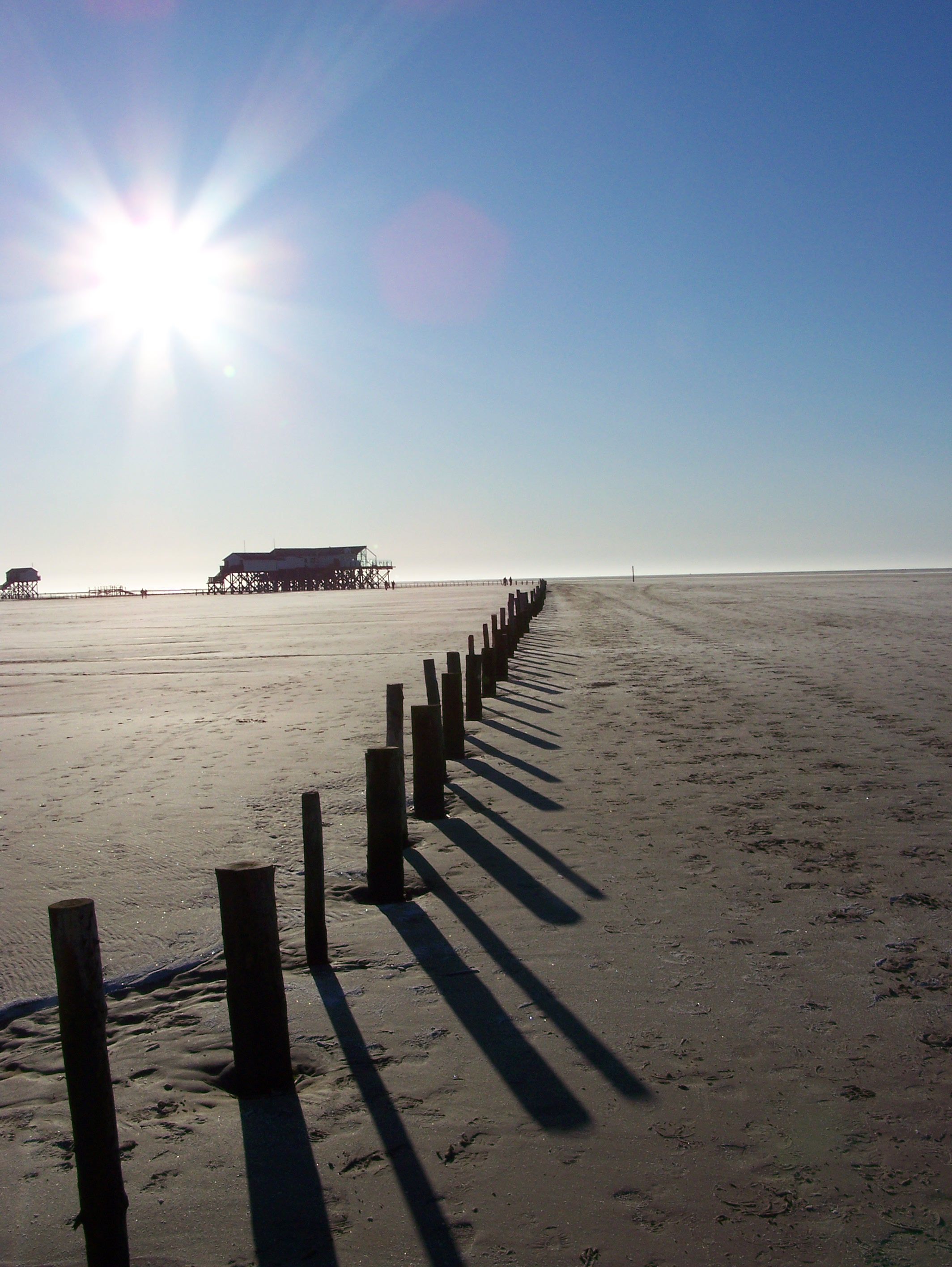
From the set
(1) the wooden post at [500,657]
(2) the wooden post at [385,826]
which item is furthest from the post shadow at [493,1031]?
(1) the wooden post at [500,657]

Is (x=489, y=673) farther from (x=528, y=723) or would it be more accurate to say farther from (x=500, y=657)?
(x=528, y=723)

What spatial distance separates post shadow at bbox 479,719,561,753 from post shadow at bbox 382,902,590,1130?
17.8 ft

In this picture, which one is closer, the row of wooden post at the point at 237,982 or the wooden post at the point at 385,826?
the row of wooden post at the point at 237,982

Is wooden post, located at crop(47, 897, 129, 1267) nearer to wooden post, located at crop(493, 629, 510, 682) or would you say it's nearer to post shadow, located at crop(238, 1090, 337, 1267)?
post shadow, located at crop(238, 1090, 337, 1267)

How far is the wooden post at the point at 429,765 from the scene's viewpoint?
832cm

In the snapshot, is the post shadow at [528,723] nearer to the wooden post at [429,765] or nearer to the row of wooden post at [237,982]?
the wooden post at [429,765]

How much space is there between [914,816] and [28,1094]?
267 inches

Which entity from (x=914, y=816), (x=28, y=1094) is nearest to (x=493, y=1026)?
(x=28, y=1094)

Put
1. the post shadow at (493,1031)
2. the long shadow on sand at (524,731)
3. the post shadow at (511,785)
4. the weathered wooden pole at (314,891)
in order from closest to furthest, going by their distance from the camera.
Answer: the post shadow at (493,1031)
the weathered wooden pole at (314,891)
the post shadow at (511,785)
the long shadow on sand at (524,731)

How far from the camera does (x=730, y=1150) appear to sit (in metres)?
3.42

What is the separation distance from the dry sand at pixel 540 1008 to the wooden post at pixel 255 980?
0.16 meters

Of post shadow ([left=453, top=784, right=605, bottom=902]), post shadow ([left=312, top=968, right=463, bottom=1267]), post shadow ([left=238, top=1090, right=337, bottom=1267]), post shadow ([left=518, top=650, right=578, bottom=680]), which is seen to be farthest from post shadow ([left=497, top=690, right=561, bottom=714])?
post shadow ([left=238, top=1090, right=337, bottom=1267])

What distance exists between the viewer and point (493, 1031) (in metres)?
4.39

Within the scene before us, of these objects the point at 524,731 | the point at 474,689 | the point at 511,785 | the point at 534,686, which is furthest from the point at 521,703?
the point at 511,785
